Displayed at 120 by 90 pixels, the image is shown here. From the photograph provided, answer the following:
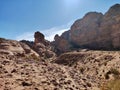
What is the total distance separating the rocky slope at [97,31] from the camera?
241 ft

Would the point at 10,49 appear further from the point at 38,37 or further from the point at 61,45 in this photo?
the point at 61,45

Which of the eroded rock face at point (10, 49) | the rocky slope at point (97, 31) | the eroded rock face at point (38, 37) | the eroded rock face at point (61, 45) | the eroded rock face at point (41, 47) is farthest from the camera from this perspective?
the eroded rock face at point (61, 45)

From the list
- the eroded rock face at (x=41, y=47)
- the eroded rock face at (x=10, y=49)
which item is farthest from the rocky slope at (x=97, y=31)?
the eroded rock face at (x=10, y=49)

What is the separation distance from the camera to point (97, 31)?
81.5 metres

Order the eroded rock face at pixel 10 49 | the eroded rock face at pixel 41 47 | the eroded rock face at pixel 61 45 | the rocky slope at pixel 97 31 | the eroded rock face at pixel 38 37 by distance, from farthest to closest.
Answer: the eroded rock face at pixel 61 45 < the eroded rock face at pixel 38 37 < the rocky slope at pixel 97 31 < the eroded rock face at pixel 41 47 < the eroded rock face at pixel 10 49

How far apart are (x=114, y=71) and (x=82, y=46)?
52995 mm

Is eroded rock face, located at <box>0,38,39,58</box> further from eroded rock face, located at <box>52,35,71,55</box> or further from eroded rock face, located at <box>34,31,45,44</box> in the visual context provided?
eroded rock face, located at <box>52,35,71,55</box>

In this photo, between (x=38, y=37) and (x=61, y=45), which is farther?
(x=61, y=45)

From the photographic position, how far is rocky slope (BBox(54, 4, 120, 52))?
241 feet

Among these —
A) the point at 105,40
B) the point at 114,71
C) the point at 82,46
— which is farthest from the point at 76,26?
the point at 114,71

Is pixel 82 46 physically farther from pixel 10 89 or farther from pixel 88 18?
pixel 10 89

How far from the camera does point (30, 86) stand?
17.2 meters

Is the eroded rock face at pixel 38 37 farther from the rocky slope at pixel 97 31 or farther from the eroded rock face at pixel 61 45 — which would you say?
the rocky slope at pixel 97 31

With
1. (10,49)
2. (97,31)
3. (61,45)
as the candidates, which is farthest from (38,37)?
(10,49)
